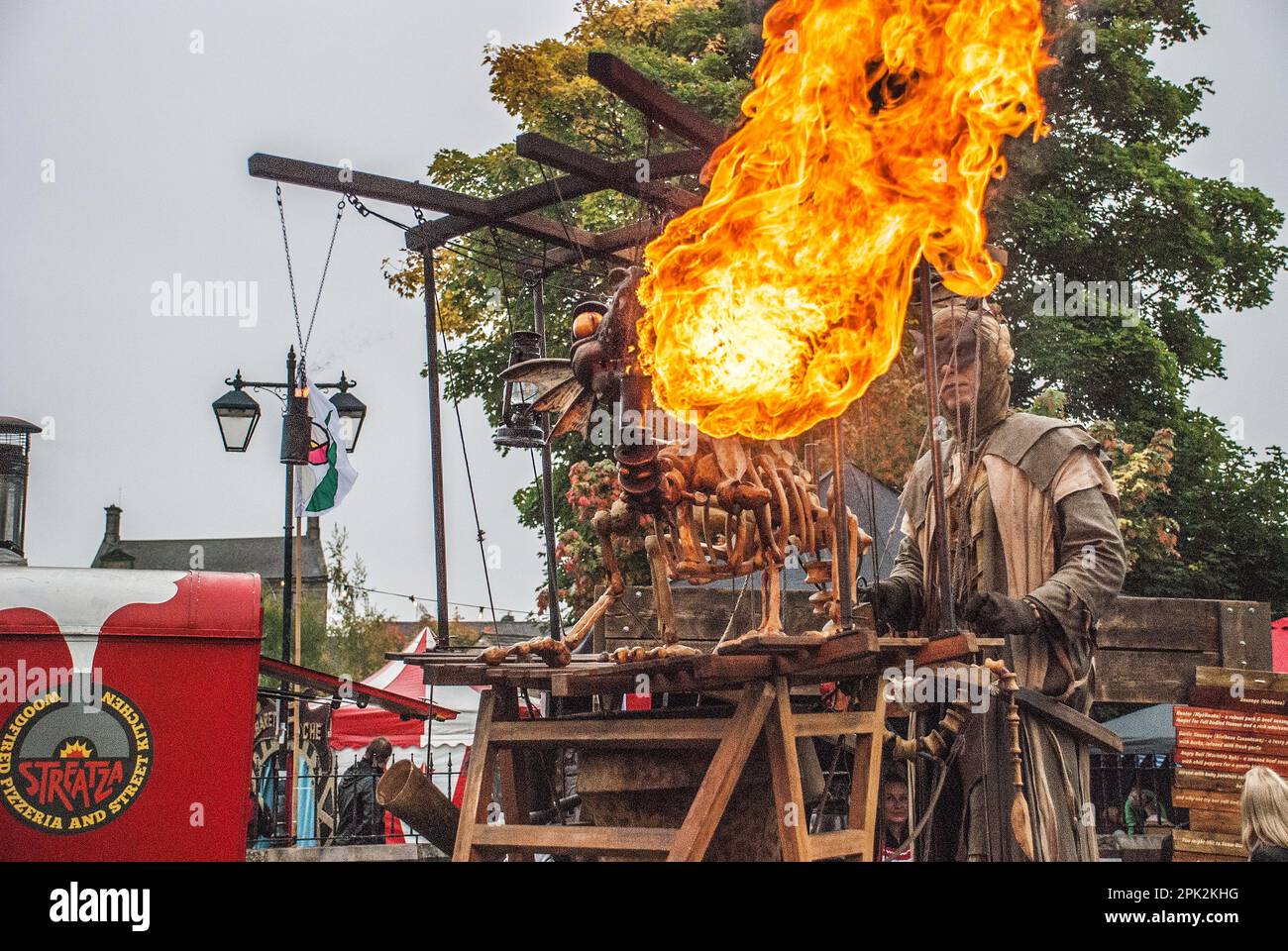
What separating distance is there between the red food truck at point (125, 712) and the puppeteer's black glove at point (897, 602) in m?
5.07

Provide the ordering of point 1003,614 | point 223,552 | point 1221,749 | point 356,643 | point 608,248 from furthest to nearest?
point 223,552 < point 356,643 < point 608,248 < point 1221,749 < point 1003,614

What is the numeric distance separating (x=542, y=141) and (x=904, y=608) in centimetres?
292

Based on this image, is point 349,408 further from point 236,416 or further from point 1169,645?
point 1169,645

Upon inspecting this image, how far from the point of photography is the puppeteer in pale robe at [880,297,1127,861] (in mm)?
4977

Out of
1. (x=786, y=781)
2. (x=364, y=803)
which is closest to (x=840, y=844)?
(x=786, y=781)

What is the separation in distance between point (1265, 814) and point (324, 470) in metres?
10.7

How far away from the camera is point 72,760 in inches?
314

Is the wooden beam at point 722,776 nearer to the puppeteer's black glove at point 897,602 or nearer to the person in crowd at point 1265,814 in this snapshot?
the puppeteer's black glove at point 897,602

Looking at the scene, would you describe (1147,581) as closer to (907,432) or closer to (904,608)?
(907,432)

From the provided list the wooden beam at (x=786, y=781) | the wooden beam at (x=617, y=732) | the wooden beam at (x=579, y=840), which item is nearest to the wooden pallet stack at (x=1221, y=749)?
the wooden beam at (x=786, y=781)

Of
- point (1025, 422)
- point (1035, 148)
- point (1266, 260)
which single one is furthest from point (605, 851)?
point (1266, 260)

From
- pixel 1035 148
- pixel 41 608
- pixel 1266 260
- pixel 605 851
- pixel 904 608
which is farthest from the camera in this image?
pixel 1266 260

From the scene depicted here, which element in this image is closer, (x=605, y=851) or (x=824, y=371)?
(x=605, y=851)
